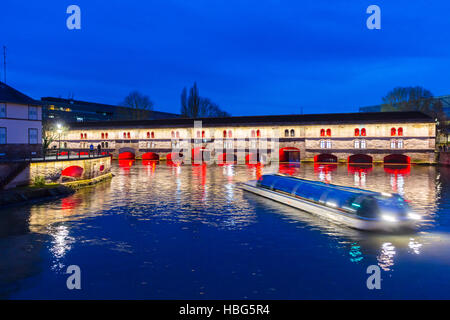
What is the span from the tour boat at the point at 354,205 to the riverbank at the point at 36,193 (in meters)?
17.7

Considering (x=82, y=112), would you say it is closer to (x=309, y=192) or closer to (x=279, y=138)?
(x=279, y=138)

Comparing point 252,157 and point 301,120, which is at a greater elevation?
point 301,120

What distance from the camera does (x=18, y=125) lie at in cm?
3634

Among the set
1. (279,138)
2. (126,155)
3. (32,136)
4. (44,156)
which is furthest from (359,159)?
(44,156)

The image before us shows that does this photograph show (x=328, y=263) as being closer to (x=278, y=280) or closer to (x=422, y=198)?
(x=278, y=280)

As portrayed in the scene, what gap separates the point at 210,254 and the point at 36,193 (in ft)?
62.1

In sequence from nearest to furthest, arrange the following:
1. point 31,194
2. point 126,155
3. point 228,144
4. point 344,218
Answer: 1. point 344,218
2. point 31,194
3. point 228,144
4. point 126,155

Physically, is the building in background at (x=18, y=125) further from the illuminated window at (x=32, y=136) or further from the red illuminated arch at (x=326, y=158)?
the red illuminated arch at (x=326, y=158)

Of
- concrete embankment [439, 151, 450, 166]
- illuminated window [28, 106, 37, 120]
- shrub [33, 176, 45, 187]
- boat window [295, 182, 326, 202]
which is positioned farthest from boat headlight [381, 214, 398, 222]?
concrete embankment [439, 151, 450, 166]

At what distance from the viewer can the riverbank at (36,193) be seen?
25.0 m

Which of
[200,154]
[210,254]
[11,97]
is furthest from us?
[200,154]

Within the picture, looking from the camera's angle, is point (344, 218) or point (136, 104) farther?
point (136, 104)

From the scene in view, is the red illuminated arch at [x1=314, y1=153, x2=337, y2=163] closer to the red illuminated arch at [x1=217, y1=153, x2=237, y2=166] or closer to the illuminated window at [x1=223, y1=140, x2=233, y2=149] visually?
the red illuminated arch at [x1=217, y1=153, x2=237, y2=166]

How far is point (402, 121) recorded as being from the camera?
6638 centimetres
